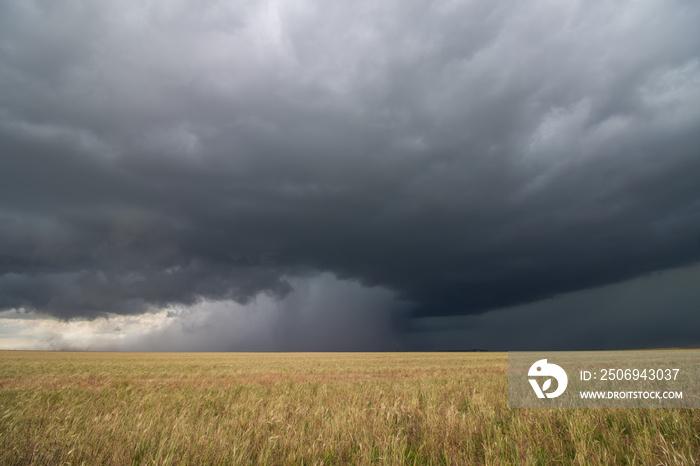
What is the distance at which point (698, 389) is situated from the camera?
10656mm

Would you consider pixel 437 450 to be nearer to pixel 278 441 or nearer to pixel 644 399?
pixel 278 441

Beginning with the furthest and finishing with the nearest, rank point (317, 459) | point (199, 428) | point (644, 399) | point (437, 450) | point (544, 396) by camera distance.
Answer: point (544, 396) → point (644, 399) → point (199, 428) → point (437, 450) → point (317, 459)

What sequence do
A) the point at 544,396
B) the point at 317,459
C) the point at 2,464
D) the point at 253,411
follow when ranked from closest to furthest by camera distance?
1. the point at 2,464
2. the point at 317,459
3. the point at 253,411
4. the point at 544,396

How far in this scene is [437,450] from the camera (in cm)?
552

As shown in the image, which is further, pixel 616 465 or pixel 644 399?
pixel 644 399

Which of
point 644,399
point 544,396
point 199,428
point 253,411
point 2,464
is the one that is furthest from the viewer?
point 544,396

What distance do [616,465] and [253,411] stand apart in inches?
267

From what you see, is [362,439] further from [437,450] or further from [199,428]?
[199,428]

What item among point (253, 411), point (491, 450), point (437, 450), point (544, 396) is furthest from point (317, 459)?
point (544, 396)

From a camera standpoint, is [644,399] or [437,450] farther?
[644,399]

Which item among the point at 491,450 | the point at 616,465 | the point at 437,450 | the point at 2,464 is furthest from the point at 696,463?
the point at 2,464

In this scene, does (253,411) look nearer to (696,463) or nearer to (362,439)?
(362,439)

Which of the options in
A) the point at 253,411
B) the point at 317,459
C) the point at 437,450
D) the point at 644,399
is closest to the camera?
the point at 317,459

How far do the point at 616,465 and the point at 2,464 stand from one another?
28.1 ft
